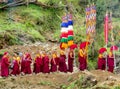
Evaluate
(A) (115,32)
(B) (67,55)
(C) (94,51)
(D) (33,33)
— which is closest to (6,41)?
(D) (33,33)

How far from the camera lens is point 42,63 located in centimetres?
1817

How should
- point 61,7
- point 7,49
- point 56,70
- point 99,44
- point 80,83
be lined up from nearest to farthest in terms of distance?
point 80,83
point 56,70
point 7,49
point 99,44
point 61,7

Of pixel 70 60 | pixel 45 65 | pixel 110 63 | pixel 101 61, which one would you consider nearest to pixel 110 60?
pixel 110 63

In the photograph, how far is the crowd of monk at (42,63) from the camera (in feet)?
56.2

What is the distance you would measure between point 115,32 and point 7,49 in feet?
32.5

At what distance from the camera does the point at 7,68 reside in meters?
16.9

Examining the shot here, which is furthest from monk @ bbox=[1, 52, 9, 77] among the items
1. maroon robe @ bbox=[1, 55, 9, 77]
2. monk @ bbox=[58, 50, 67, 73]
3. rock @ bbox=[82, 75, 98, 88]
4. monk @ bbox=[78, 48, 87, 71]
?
rock @ bbox=[82, 75, 98, 88]

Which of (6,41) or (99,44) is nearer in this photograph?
(6,41)

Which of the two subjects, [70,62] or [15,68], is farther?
[70,62]

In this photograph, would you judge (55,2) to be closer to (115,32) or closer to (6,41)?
(115,32)

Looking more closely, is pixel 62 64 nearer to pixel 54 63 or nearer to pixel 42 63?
pixel 54 63

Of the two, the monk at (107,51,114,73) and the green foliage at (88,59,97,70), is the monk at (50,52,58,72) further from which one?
the green foliage at (88,59,97,70)

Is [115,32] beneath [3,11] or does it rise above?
beneath

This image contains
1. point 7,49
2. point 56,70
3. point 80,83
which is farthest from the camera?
point 7,49
